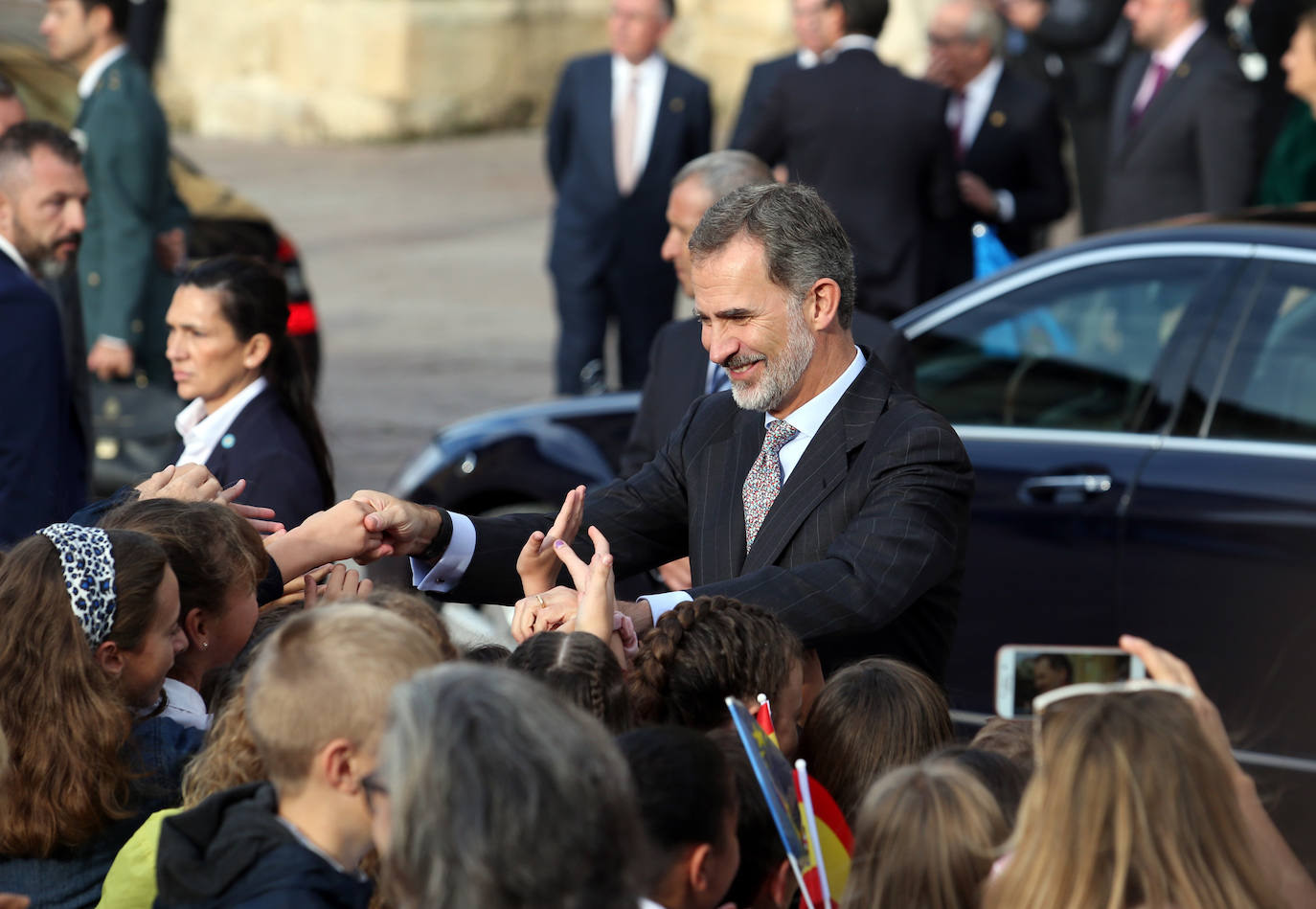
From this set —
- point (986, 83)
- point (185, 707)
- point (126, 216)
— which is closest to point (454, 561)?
point (185, 707)

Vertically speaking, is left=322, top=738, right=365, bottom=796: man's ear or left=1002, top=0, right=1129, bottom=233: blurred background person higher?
left=322, top=738, right=365, bottom=796: man's ear

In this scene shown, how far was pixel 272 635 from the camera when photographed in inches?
106

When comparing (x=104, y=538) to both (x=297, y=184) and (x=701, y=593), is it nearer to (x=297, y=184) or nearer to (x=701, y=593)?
(x=701, y=593)

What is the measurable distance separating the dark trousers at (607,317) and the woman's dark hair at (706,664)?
229 inches

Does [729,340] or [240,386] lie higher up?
[729,340]

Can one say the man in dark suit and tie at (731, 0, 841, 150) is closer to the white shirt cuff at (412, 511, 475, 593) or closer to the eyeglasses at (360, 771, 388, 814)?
the white shirt cuff at (412, 511, 475, 593)

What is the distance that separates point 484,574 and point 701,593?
1.99 feet

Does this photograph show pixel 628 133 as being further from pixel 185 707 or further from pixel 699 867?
pixel 699 867

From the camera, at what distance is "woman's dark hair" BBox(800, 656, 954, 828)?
126 inches

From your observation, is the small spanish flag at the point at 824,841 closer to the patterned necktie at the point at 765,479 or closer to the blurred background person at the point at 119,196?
the patterned necktie at the point at 765,479

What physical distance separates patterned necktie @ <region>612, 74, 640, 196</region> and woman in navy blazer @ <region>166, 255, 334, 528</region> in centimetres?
442

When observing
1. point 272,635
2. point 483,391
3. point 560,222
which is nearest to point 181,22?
point 483,391

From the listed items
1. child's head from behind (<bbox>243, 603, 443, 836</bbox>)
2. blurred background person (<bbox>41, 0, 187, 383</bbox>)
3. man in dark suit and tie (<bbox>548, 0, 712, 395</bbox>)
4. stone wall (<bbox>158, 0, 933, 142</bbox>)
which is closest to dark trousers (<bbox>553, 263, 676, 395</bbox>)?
man in dark suit and tie (<bbox>548, 0, 712, 395</bbox>)

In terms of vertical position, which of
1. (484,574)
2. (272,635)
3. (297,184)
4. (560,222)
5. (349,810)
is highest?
(272,635)
